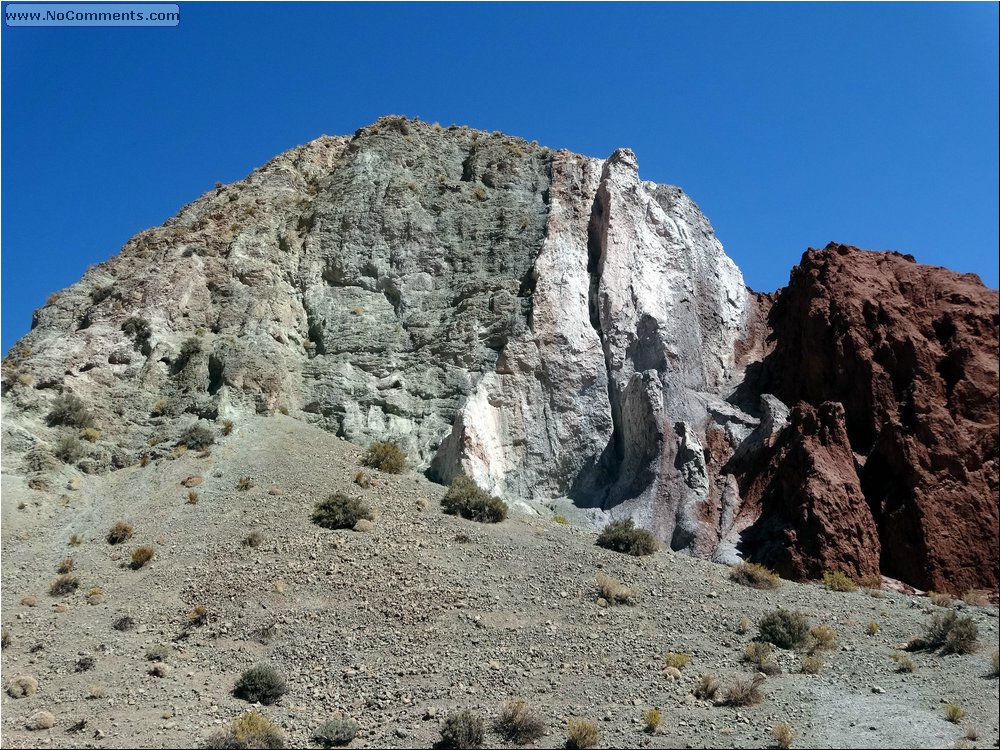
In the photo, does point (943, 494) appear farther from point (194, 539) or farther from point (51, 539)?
Result: point (51, 539)

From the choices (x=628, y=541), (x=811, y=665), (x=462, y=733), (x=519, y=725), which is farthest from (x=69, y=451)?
(x=811, y=665)

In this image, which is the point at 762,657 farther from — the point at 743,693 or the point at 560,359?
the point at 560,359

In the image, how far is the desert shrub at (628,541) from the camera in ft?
79.2

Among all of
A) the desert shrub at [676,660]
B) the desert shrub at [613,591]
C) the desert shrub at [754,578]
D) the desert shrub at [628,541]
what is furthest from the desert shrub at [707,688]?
the desert shrub at [628,541]

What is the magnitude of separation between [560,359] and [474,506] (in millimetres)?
8566

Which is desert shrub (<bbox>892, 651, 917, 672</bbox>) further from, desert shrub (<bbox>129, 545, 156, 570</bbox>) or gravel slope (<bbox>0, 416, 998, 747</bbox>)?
desert shrub (<bbox>129, 545, 156, 570</bbox>)

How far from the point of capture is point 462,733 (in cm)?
1562

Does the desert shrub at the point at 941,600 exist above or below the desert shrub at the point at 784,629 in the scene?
above

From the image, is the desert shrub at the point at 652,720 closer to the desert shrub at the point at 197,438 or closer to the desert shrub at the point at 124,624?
the desert shrub at the point at 124,624

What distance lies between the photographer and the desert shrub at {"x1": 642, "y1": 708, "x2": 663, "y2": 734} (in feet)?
52.5

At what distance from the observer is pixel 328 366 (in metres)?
32.8

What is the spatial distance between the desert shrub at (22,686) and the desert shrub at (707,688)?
39.9 ft

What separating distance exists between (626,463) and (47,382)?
1810 cm

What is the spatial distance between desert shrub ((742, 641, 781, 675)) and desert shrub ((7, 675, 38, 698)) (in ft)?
44.3
